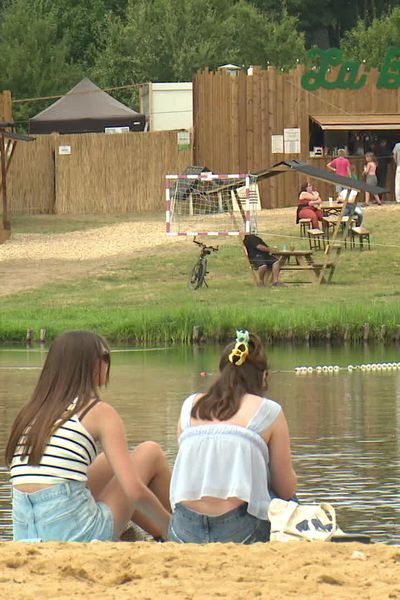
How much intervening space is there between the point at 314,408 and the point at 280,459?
10007 mm

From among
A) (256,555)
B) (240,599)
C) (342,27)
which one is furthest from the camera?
(342,27)

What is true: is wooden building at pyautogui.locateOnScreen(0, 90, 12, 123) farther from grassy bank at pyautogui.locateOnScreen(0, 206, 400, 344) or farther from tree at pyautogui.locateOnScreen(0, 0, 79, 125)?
tree at pyautogui.locateOnScreen(0, 0, 79, 125)

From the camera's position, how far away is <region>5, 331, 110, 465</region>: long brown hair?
26.7 ft

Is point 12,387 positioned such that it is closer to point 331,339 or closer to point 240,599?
point 331,339

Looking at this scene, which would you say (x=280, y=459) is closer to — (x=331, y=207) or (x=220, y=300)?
(x=220, y=300)

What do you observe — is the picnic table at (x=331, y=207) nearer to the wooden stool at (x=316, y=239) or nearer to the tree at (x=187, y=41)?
the wooden stool at (x=316, y=239)

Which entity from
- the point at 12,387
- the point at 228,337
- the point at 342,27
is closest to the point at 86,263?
the point at 228,337

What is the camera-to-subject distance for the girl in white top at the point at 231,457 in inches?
319

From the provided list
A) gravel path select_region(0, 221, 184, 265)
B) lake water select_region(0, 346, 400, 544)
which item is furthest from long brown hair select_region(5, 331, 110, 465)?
gravel path select_region(0, 221, 184, 265)

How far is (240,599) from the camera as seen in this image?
682 centimetres

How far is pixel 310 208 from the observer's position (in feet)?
110

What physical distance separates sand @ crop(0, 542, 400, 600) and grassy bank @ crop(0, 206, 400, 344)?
54.8 feet

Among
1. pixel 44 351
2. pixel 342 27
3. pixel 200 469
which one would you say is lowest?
pixel 44 351

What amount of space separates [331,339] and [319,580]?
17486 mm
